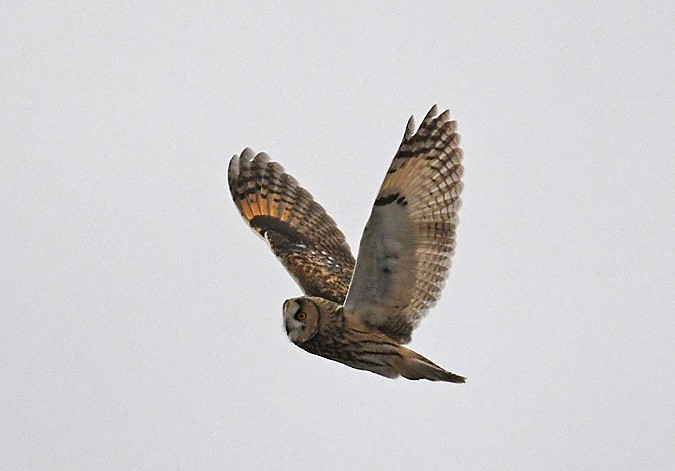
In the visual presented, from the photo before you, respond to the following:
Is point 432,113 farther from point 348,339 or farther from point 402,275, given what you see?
point 348,339

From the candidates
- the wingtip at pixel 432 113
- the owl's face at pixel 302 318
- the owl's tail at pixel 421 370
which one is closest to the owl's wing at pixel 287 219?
the owl's face at pixel 302 318

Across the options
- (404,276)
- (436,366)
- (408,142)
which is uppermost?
(408,142)

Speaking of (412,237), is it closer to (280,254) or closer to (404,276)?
(404,276)

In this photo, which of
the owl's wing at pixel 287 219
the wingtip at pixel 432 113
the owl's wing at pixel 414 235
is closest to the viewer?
the owl's wing at pixel 414 235

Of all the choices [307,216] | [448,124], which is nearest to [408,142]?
[448,124]

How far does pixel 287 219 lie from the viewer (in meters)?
13.0

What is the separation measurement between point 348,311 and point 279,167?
9.88 feet

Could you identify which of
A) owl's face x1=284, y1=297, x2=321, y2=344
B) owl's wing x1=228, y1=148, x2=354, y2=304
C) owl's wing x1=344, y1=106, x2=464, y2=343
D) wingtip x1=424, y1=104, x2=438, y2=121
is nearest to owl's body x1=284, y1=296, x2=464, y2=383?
owl's face x1=284, y1=297, x2=321, y2=344

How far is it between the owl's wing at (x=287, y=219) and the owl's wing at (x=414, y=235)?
125 centimetres

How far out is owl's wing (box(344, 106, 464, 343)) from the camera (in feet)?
34.1

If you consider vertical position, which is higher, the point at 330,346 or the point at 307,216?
the point at 307,216

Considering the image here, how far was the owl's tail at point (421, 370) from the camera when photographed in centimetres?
1042

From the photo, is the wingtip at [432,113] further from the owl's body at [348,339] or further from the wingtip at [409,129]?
the owl's body at [348,339]

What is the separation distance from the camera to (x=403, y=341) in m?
10.8
